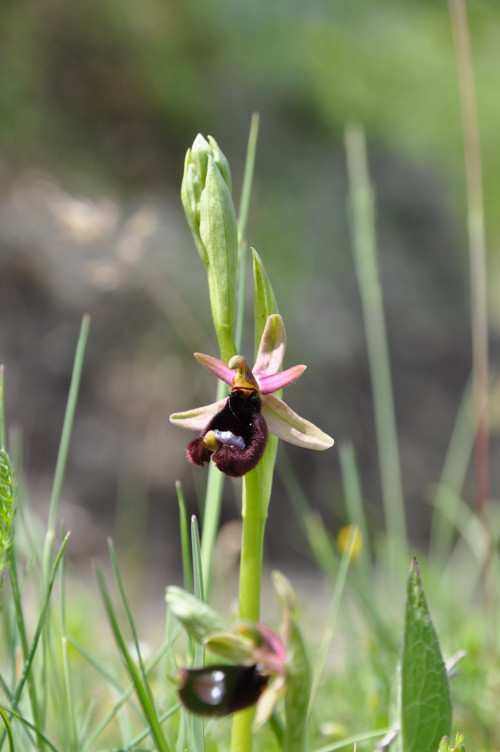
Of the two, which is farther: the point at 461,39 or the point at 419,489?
the point at 419,489

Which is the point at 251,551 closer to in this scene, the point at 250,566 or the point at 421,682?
the point at 250,566

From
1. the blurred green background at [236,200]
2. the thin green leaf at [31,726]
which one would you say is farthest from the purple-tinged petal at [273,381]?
the blurred green background at [236,200]

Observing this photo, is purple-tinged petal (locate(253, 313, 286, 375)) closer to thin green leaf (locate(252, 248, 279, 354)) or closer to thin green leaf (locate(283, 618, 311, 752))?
thin green leaf (locate(252, 248, 279, 354))

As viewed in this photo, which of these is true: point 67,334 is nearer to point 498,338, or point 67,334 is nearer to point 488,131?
point 498,338

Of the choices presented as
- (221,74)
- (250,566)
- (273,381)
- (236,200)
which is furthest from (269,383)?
(221,74)

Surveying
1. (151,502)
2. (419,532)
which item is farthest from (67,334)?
(419,532)

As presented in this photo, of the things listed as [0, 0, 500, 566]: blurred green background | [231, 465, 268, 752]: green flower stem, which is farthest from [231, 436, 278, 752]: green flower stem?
[0, 0, 500, 566]: blurred green background

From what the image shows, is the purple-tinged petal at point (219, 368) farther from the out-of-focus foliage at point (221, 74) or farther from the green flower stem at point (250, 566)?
the out-of-focus foliage at point (221, 74)
